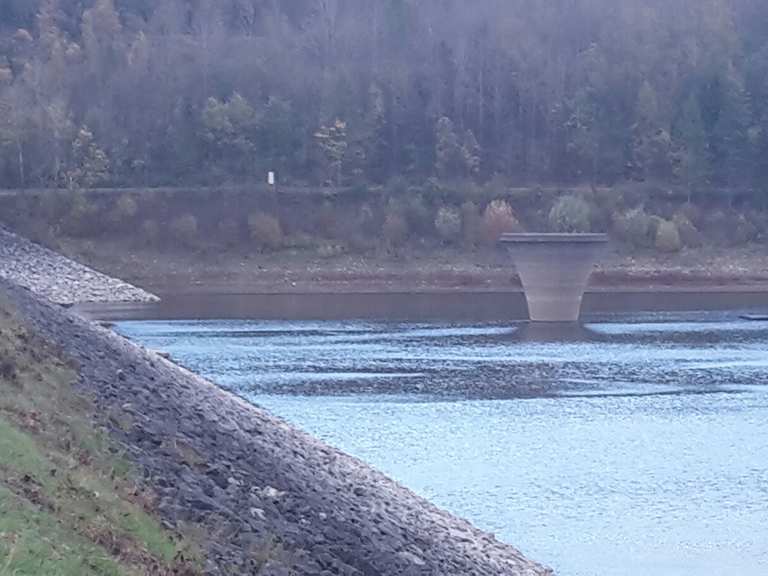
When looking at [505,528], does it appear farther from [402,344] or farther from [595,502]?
[402,344]

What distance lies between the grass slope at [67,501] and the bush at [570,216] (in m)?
67.4

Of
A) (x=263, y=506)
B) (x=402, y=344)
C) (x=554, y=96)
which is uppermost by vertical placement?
(x=554, y=96)

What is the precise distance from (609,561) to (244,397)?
16.5 meters

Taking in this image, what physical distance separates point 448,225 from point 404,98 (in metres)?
18.7

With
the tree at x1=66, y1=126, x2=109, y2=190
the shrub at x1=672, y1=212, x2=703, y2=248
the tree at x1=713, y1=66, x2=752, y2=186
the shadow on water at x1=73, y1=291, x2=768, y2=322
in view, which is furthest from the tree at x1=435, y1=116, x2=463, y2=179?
the tree at x1=66, y1=126, x2=109, y2=190

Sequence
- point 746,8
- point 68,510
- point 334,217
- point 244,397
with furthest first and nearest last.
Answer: point 746,8
point 334,217
point 244,397
point 68,510

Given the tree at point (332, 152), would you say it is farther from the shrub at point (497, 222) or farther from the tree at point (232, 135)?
the shrub at point (497, 222)

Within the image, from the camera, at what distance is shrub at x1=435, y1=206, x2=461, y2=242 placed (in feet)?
282

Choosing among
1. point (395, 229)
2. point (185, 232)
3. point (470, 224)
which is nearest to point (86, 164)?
point (185, 232)

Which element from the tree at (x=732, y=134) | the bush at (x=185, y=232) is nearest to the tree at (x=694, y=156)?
the tree at (x=732, y=134)

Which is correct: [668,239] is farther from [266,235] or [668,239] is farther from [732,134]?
[266,235]

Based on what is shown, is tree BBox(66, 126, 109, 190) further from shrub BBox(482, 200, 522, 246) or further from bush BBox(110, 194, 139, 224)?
shrub BBox(482, 200, 522, 246)

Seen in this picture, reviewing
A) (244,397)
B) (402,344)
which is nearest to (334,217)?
(402,344)

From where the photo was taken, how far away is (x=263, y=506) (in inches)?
614
